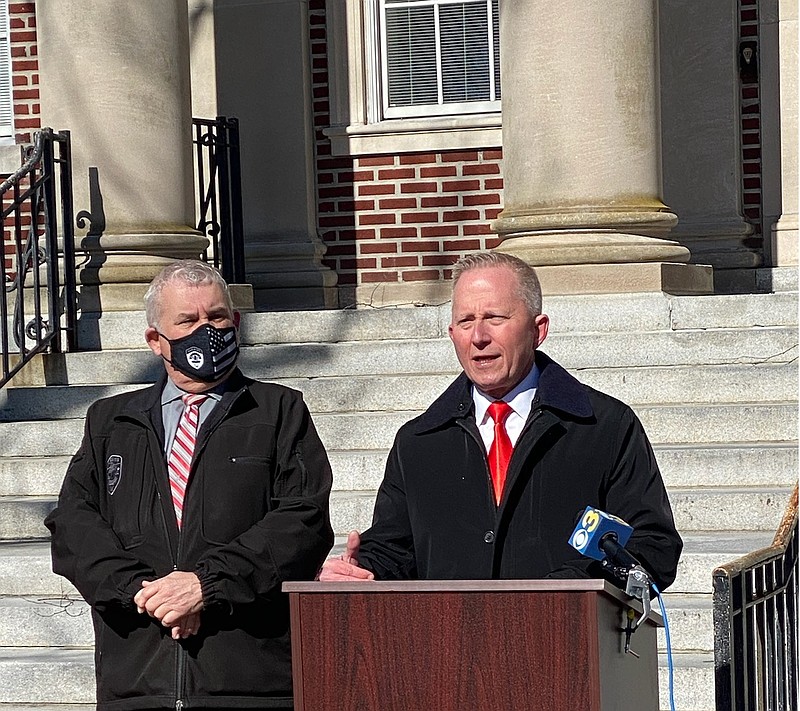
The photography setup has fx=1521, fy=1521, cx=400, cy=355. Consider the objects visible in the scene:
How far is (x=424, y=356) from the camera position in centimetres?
789

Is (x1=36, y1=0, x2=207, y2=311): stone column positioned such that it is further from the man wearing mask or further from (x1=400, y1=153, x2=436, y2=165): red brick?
the man wearing mask

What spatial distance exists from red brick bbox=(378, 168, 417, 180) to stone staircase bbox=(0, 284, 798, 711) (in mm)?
1972

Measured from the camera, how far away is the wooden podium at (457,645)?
2.79 meters

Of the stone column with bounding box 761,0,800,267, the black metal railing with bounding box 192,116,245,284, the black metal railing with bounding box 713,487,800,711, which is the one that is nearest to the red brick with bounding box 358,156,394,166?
the black metal railing with bounding box 192,116,245,284

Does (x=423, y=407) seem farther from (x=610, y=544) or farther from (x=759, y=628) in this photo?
(x=610, y=544)

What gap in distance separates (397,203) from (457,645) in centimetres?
753

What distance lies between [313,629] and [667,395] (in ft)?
15.0

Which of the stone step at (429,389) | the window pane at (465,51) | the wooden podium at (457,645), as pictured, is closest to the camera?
the wooden podium at (457,645)

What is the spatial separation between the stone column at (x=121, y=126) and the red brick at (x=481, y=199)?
214cm

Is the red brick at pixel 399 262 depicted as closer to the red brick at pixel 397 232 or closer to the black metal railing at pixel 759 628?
the red brick at pixel 397 232

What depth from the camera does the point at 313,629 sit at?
115 inches

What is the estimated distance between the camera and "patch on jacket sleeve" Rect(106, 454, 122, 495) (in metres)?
3.84

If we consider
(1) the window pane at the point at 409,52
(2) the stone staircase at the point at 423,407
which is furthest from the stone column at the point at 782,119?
(1) the window pane at the point at 409,52

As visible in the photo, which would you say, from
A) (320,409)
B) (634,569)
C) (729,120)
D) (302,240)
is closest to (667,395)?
(320,409)
